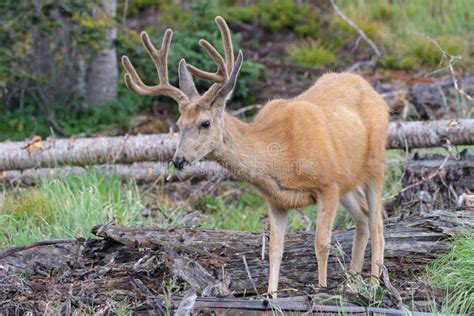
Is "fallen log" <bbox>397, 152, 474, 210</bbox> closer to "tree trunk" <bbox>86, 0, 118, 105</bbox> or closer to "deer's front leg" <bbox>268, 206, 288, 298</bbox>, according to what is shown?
"deer's front leg" <bbox>268, 206, 288, 298</bbox>

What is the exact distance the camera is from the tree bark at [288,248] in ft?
22.8

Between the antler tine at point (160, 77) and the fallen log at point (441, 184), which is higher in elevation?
the antler tine at point (160, 77)

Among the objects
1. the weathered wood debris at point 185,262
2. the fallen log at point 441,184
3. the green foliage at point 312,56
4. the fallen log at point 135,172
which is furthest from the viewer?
the green foliage at point 312,56

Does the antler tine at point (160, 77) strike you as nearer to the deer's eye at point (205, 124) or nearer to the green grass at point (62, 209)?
the deer's eye at point (205, 124)

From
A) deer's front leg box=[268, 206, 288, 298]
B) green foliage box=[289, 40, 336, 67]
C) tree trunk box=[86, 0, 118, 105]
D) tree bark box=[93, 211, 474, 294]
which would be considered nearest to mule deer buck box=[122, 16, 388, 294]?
deer's front leg box=[268, 206, 288, 298]

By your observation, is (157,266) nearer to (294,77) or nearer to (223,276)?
(223,276)

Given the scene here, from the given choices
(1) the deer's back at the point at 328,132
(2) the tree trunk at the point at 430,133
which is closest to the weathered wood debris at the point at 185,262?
(1) the deer's back at the point at 328,132

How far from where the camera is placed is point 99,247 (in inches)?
280

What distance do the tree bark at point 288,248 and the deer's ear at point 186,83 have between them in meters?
1.14

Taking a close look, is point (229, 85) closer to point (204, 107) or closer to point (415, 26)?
point (204, 107)

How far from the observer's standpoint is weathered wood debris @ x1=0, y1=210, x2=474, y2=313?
6.30m

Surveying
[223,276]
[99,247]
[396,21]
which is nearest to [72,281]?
[99,247]

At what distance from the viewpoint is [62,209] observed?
8625 millimetres

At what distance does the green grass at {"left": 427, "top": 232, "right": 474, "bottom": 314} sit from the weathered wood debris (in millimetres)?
129
